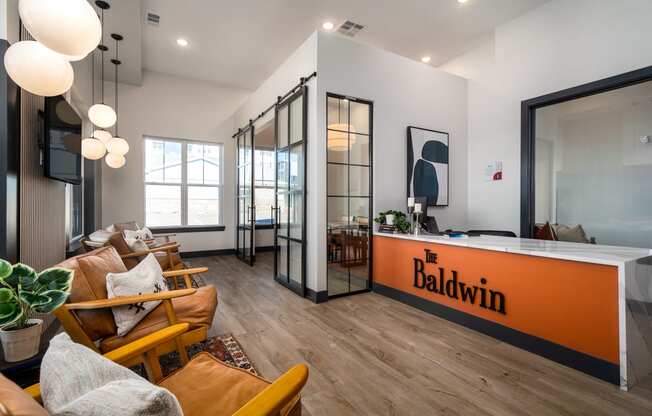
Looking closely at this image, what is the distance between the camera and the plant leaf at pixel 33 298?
1.16 m

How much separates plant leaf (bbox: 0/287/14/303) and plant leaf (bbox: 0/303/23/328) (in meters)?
0.02

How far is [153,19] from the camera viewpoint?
4.38 metres

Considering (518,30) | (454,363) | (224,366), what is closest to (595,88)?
(518,30)

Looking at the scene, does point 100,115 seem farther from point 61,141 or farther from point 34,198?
point 34,198

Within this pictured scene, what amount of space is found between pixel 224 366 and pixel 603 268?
246 centimetres

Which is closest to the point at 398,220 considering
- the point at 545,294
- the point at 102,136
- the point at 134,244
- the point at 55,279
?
the point at 545,294

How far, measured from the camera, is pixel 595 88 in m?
3.64

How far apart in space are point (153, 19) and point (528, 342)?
5.99 m

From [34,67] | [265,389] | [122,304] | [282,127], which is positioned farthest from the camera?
[282,127]

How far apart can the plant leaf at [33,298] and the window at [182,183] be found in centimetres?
540

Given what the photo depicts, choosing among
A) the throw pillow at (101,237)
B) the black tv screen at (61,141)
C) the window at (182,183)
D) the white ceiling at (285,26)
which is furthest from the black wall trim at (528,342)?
the window at (182,183)

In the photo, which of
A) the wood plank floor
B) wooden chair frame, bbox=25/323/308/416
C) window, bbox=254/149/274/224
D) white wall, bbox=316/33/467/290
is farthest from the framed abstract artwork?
wooden chair frame, bbox=25/323/308/416

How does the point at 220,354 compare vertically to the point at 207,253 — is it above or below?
below

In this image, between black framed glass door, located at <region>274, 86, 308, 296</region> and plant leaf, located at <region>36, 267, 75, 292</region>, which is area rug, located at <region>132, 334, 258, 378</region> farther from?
black framed glass door, located at <region>274, 86, 308, 296</region>
